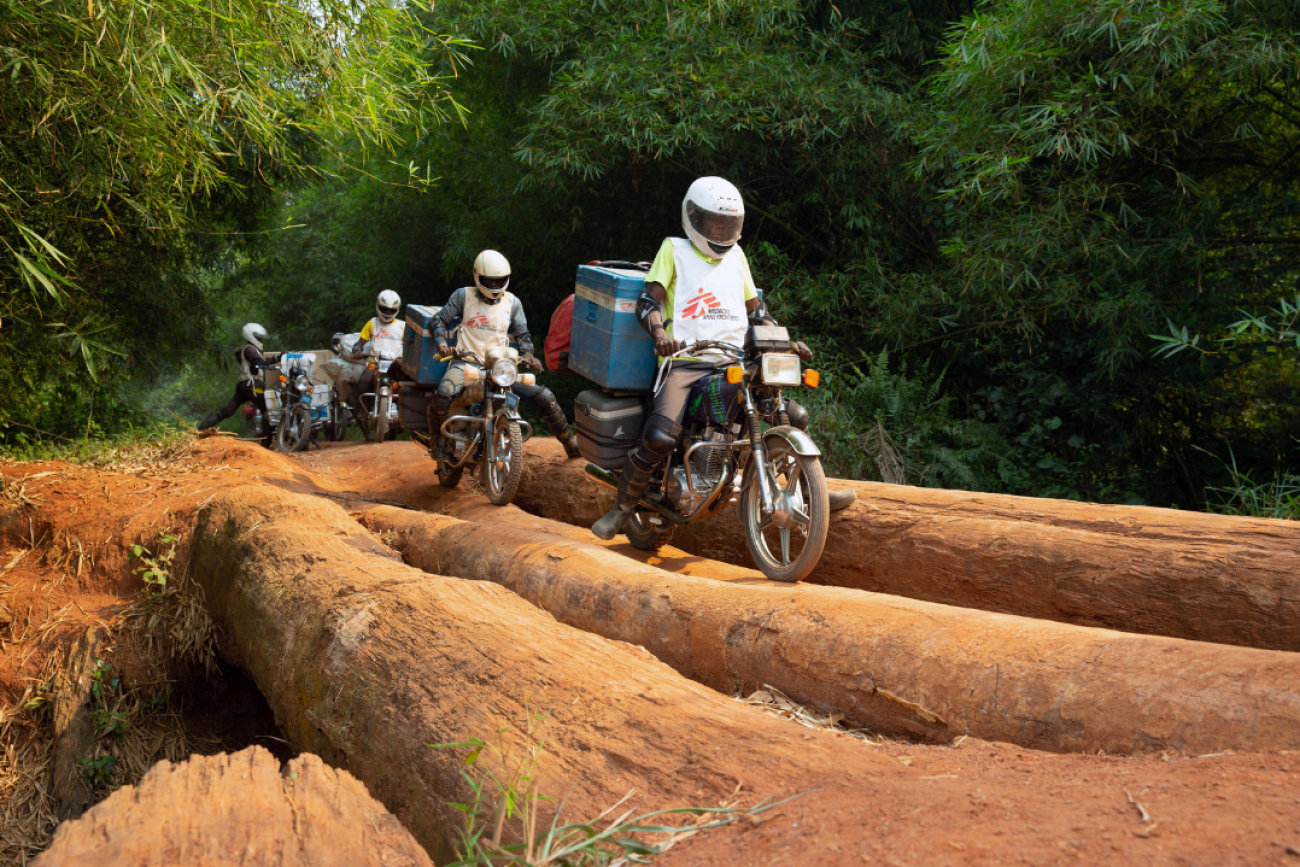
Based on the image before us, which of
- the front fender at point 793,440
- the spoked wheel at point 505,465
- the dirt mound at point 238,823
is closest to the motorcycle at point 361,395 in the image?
the spoked wheel at point 505,465

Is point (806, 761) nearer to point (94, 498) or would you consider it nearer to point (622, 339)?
point (622, 339)

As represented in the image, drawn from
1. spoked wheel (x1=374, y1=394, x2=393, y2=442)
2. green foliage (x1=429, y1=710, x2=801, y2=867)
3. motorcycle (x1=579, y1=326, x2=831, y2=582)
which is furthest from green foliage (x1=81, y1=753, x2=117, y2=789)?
spoked wheel (x1=374, y1=394, x2=393, y2=442)

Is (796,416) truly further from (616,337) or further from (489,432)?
(489,432)

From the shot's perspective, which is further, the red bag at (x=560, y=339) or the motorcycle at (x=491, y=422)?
the motorcycle at (x=491, y=422)

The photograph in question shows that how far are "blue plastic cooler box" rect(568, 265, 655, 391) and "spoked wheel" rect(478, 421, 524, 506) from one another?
54.2 inches

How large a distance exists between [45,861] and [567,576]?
2.42 metres

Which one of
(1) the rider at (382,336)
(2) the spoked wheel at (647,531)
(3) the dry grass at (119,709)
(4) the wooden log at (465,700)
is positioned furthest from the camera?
(1) the rider at (382,336)

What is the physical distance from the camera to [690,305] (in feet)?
15.2

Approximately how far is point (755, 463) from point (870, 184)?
6185 mm

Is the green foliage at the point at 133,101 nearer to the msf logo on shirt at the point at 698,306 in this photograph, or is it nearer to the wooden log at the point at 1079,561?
the msf logo on shirt at the point at 698,306

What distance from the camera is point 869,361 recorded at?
826cm

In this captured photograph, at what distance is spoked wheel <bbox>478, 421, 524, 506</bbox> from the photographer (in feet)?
20.2

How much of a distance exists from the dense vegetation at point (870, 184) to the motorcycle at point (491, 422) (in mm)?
1384

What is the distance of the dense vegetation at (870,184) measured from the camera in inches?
199
